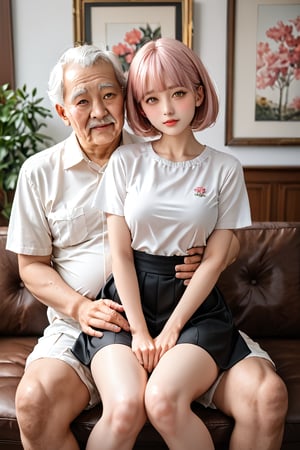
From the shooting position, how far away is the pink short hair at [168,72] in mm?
1331

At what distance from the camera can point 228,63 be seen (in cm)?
365

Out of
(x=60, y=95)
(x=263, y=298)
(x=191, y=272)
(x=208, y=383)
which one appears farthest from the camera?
(x=263, y=298)

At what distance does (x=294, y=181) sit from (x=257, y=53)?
0.96m

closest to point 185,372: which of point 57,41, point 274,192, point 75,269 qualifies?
point 75,269

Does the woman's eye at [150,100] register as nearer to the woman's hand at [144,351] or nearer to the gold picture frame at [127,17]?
the woman's hand at [144,351]

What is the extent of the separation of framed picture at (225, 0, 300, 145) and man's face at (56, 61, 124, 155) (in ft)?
7.65

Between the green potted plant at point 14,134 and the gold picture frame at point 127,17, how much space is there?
1.92 feet

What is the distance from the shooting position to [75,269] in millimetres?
1585

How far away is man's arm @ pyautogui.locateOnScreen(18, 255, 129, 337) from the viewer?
1.41m

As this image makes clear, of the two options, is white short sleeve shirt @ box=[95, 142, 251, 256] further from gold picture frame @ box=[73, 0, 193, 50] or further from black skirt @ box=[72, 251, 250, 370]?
gold picture frame @ box=[73, 0, 193, 50]

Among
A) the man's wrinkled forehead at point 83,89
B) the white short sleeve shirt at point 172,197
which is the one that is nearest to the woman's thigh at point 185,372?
the white short sleeve shirt at point 172,197

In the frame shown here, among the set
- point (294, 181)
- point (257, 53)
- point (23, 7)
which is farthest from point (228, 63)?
point (23, 7)

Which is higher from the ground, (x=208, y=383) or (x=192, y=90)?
(x=192, y=90)

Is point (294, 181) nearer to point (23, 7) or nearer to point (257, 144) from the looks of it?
point (257, 144)
